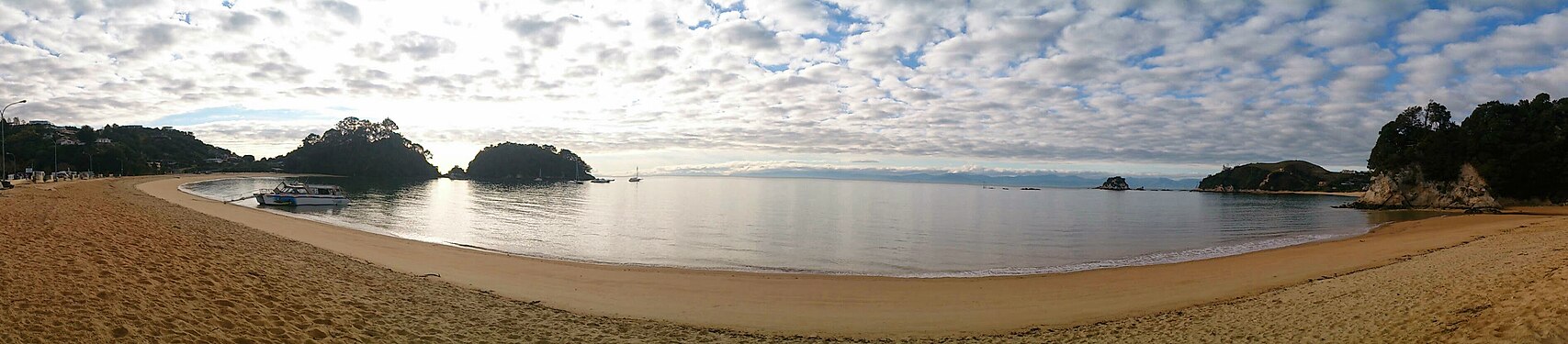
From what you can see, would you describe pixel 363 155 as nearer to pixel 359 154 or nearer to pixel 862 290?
pixel 359 154

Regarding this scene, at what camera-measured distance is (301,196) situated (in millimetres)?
50719

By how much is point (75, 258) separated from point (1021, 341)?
46.0ft

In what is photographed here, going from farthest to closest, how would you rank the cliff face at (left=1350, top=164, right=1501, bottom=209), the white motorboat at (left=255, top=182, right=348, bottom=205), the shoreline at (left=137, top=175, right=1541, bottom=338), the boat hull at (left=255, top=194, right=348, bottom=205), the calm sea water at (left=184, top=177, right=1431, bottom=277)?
the cliff face at (left=1350, top=164, right=1501, bottom=209) → the white motorboat at (left=255, top=182, right=348, bottom=205) → the boat hull at (left=255, top=194, right=348, bottom=205) → the calm sea water at (left=184, top=177, right=1431, bottom=277) → the shoreline at (left=137, top=175, right=1541, bottom=338)

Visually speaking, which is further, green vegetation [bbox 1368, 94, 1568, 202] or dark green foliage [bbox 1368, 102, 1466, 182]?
dark green foliage [bbox 1368, 102, 1466, 182]

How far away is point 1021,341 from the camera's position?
31.3 feet

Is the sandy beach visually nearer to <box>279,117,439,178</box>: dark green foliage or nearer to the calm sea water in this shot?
the calm sea water

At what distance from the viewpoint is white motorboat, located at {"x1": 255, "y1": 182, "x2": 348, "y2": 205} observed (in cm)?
5000

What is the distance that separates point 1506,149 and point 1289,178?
116685 millimetres

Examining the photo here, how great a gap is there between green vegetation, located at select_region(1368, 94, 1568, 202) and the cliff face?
689 millimetres

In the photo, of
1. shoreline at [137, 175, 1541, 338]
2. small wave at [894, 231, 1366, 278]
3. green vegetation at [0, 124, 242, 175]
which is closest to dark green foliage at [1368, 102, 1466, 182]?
small wave at [894, 231, 1366, 278]

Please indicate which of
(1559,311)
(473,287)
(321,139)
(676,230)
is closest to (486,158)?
(321,139)

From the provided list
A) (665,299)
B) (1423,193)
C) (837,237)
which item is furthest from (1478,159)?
(665,299)

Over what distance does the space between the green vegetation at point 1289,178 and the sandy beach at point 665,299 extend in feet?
554

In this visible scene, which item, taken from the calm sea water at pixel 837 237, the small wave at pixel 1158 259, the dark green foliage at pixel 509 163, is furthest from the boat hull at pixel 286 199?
the dark green foliage at pixel 509 163
